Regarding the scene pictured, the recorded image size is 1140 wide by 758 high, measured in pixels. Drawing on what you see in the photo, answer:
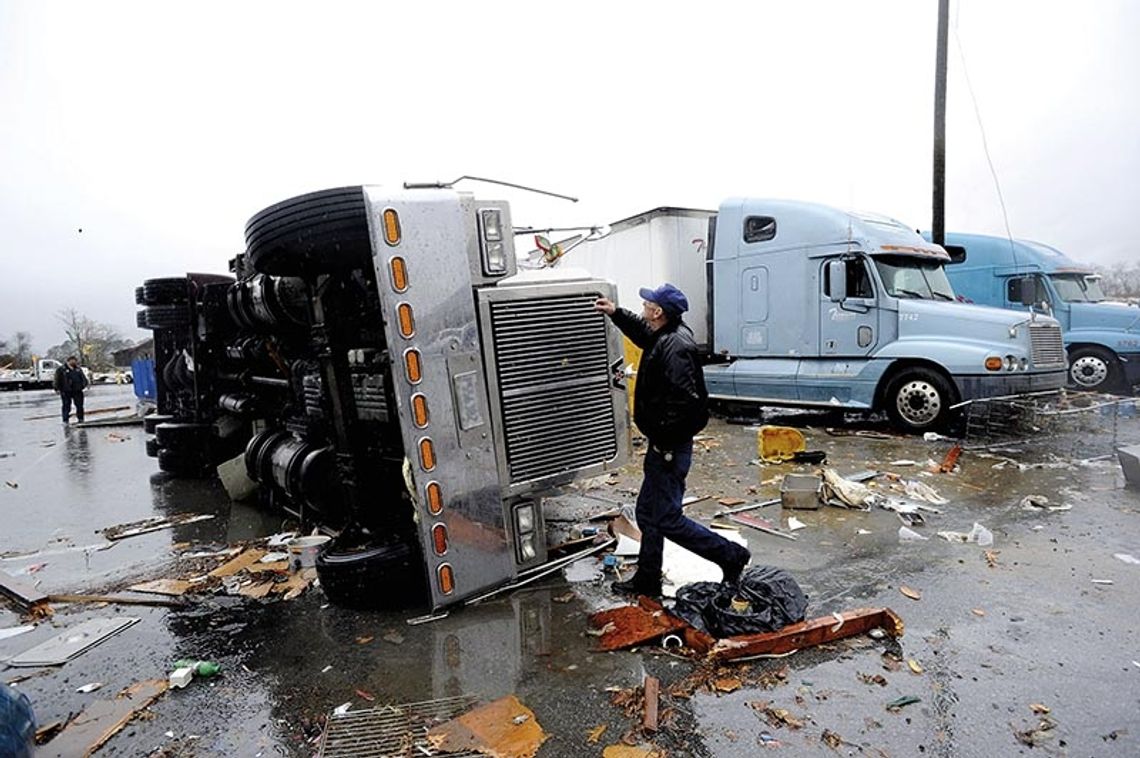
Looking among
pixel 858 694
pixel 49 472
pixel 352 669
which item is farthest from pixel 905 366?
pixel 49 472

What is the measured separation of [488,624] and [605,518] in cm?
223

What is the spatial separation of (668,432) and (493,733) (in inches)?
71.0

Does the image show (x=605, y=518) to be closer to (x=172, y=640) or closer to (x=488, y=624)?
(x=488, y=624)

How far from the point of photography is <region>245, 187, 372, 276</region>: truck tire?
356 centimetres

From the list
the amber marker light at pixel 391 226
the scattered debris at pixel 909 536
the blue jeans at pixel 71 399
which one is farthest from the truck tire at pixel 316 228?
the blue jeans at pixel 71 399

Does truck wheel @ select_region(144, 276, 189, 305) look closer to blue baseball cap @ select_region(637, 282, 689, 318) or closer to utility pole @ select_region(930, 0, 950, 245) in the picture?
blue baseball cap @ select_region(637, 282, 689, 318)

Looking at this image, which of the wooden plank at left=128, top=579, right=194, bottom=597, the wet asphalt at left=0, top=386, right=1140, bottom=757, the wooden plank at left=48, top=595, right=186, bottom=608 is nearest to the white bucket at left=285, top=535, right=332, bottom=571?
the wet asphalt at left=0, top=386, right=1140, bottom=757

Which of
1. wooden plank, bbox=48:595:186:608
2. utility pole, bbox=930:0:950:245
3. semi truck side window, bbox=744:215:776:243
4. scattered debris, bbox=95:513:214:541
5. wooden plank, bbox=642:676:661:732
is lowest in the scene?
scattered debris, bbox=95:513:214:541

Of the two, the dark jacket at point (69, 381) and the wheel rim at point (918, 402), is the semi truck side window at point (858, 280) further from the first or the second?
the dark jacket at point (69, 381)

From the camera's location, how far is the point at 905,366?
9258 millimetres

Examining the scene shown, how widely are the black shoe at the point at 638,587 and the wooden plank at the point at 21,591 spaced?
3.78 m

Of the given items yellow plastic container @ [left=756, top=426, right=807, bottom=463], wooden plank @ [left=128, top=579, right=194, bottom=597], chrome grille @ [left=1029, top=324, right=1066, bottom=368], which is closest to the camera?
wooden plank @ [left=128, top=579, right=194, bottom=597]

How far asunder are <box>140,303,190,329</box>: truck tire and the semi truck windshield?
30.9ft

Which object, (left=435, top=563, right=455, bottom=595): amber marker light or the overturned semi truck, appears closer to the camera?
the overturned semi truck
